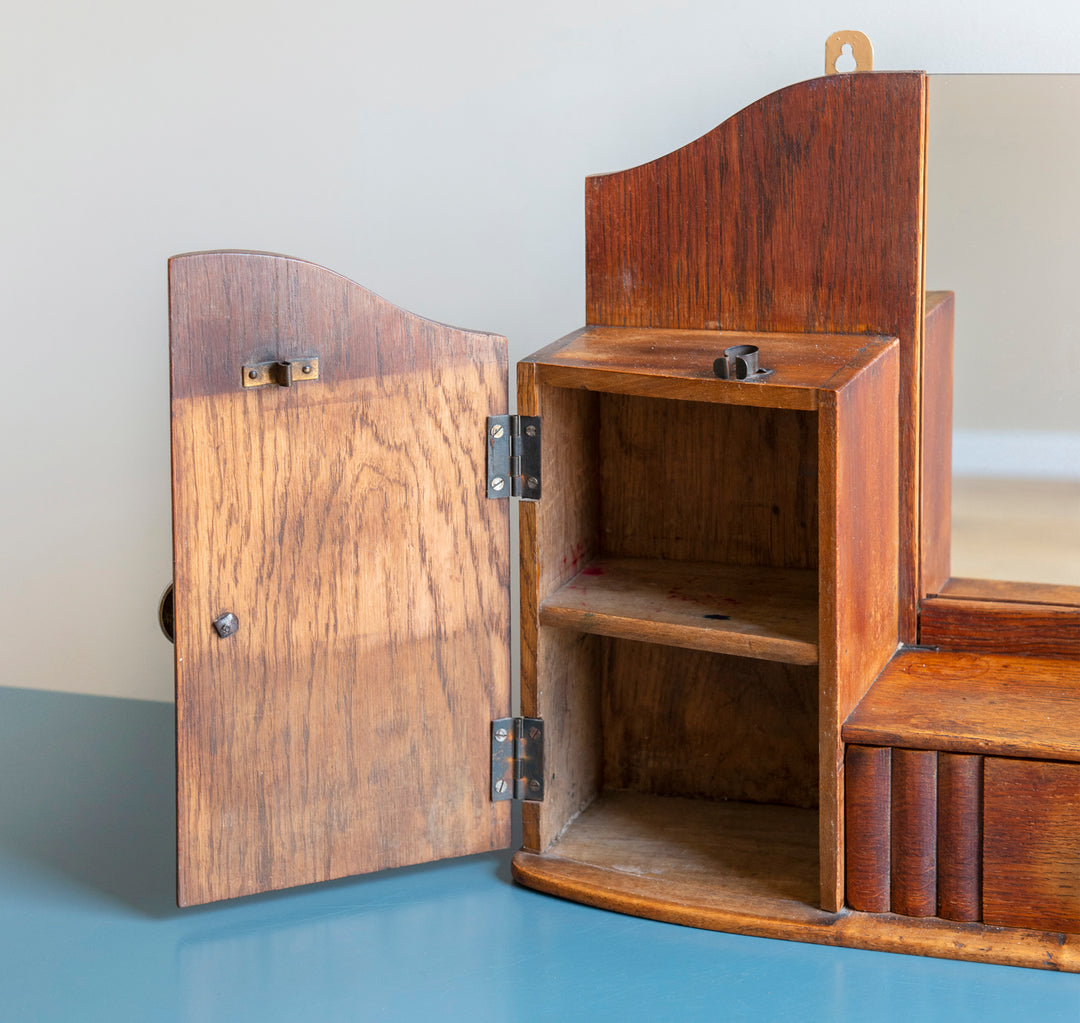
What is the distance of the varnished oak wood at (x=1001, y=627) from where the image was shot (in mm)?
1484

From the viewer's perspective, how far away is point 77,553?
7.21 ft

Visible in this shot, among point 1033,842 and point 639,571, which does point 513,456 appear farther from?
point 1033,842

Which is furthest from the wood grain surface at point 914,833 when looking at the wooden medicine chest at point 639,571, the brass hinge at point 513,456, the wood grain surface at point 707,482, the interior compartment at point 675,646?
the brass hinge at point 513,456

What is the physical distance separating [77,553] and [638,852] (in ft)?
3.59

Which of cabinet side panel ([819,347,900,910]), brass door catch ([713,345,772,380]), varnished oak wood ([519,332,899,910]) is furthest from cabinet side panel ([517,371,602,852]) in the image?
cabinet side panel ([819,347,900,910])

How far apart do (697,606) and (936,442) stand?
1.00ft

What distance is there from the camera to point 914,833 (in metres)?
1.35

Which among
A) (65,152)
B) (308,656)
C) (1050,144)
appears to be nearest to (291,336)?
(308,656)

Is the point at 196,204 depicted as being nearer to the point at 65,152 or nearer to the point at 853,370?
the point at 65,152

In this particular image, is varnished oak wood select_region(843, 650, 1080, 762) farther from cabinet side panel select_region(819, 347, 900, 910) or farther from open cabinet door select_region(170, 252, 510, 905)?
open cabinet door select_region(170, 252, 510, 905)

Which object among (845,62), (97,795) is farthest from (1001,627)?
(97,795)

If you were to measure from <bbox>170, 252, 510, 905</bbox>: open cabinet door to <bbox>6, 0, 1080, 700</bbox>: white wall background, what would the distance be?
0.50 metres

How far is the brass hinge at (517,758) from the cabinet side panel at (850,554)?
316 millimetres

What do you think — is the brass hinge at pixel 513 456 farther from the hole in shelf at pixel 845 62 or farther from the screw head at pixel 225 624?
the hole in shelf at pixel 845 62
